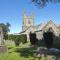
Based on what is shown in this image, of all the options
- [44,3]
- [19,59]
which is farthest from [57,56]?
[44,3]

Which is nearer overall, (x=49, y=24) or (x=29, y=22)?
(x=49, y=24)

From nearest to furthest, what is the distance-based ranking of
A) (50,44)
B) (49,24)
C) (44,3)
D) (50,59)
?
(50,59), (44,3), (50,44), (49,24)

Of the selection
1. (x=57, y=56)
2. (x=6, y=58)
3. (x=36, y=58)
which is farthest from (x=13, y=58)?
(x=57, y=56)

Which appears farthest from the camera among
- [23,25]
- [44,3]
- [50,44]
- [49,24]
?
[23,25]

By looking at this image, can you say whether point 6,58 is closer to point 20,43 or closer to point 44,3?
point 44,3

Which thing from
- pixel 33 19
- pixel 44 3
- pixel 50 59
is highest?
pixel 33 19

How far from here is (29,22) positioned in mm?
141000

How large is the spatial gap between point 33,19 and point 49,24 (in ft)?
198

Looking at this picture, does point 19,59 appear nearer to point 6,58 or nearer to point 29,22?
point 6,58

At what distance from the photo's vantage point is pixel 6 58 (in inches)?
955

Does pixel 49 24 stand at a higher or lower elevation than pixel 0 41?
higher

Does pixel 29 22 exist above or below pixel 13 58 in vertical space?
above

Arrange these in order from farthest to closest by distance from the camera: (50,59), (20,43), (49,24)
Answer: (49,24), (20,43), (50,59)

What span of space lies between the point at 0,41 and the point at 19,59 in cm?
1920
